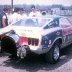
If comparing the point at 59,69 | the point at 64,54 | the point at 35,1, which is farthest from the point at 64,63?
the point at 35,1

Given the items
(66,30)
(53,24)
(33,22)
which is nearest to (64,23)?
(66,30)

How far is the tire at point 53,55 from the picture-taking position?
745 cm

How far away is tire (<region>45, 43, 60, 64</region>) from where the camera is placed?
7449 mm

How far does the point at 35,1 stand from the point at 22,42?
70.8 feet

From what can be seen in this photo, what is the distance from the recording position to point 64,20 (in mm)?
8797

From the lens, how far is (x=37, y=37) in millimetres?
6918

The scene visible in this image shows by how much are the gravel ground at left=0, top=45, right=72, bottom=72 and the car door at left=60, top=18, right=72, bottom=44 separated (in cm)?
62

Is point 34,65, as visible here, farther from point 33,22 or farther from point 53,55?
point 33,22

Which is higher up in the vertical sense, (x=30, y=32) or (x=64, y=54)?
(x=30, y=32)

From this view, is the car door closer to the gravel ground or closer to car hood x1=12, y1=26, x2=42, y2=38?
the gravel ground

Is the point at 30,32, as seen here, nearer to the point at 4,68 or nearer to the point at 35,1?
the point at 4,68

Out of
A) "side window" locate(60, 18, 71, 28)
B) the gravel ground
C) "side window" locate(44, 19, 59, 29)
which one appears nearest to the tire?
the gravel ground

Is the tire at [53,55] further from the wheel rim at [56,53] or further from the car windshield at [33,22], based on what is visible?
the car windshield at [33,22]

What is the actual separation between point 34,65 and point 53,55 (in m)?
0.68
